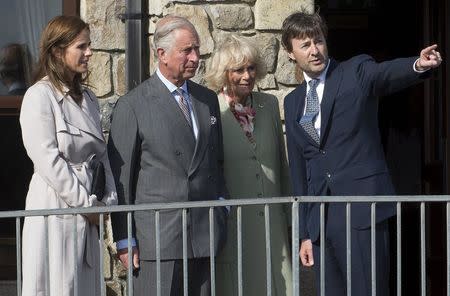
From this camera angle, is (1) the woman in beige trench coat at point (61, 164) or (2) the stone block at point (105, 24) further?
(2) the stone block at point (105, 24)

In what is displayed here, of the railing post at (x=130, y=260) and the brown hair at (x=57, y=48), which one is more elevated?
the brown hair at (x=57, y=48)

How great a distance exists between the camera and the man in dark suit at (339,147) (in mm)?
6383

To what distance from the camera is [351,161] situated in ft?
21.2

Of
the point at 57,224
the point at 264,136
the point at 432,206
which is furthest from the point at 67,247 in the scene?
the point at 432,206

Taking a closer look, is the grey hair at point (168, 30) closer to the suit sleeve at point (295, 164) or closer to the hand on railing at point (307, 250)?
the suit sleeve at point (295, 164)

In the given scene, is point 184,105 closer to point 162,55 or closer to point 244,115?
point 162,55

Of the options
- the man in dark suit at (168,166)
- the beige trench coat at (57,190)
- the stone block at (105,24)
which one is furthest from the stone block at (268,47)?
the beige trench coat at (57,190)

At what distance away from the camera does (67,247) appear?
6.25 meters

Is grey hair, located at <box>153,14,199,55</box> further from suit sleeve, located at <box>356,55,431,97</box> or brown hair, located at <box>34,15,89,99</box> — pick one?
suit sleeve, located at <box>356,55,431,97</box>

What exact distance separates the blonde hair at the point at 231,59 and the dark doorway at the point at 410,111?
2350 millimetres

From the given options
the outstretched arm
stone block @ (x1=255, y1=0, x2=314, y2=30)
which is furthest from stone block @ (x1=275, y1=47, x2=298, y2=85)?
the outstretched arm

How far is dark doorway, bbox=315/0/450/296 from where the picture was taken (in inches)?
351

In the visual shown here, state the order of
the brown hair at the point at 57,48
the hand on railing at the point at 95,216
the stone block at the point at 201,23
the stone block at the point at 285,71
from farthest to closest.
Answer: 1. the stone block at the point at 285,71
2. the stone block at the point at 201,23
3. the brown hair at the point at 57,48
4. the hand on railing at the point at 95,216

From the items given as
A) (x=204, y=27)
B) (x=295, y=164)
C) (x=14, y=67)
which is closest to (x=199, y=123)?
(x=295, y=164)
